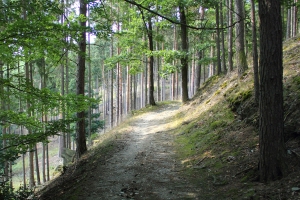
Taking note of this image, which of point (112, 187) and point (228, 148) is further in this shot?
point (228, 148)

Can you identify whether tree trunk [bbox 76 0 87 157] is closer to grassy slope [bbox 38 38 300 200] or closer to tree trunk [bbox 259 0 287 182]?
grassy slope [bbox 38 38 300 200]

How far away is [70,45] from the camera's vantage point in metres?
7.44

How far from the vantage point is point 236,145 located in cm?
729

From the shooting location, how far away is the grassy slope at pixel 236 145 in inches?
190

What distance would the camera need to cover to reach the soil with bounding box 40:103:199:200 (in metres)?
5.87

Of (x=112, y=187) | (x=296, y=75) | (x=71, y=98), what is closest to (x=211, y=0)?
(x=296, y=75)

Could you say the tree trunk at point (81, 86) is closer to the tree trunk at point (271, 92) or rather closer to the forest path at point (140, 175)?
the forest path at point (140, 175)

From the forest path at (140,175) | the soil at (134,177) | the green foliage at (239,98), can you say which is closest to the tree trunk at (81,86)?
the soil at (134,177)

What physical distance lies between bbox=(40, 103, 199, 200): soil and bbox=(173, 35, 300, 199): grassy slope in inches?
19.0

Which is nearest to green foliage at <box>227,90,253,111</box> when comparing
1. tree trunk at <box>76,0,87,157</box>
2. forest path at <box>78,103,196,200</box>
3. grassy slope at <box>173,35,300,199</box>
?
grassy slope at <box>173,35,300,199</box>

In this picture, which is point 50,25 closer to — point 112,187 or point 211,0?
point 112,187

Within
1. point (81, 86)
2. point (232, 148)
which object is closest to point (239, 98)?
point (232, 148)

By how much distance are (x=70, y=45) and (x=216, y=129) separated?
5.98 metres

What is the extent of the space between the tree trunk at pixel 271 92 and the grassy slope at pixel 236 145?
0.33 meters
